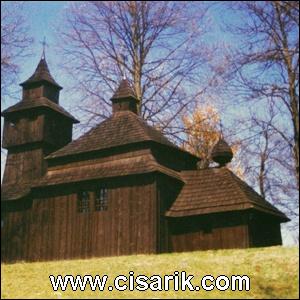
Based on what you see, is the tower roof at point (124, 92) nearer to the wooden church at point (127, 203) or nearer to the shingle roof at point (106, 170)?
the wooden church at point (127, 203)

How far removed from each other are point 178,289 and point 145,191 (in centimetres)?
927

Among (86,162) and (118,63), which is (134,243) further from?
(118,63)

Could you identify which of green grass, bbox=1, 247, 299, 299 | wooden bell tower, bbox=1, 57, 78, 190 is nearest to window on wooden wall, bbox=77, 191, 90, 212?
wooden bell tower, bbox=1, 57, 78, 190

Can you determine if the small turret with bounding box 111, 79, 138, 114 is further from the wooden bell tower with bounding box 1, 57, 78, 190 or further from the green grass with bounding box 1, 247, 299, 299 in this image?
the green grass with bounding box 1, 247, 299, 299

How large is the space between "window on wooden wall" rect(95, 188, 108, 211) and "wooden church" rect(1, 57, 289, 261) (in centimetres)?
5

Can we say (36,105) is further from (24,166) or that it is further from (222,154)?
(222,154)

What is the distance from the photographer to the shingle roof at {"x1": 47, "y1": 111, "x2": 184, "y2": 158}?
969 inches

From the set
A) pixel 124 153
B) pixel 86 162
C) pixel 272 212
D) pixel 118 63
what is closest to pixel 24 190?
pixel 86 162

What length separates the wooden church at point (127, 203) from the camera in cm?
2247

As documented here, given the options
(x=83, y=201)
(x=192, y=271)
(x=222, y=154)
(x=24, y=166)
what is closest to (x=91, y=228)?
(x=83, y=201)

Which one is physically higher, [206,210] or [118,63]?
[118,63]

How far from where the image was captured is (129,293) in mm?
13797

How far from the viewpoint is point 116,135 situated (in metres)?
25.5

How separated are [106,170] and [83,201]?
2047mm
